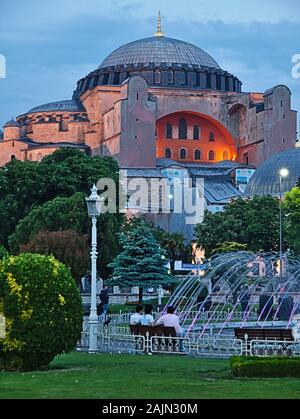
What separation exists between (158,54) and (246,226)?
4235cm

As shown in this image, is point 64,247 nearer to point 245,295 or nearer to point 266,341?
point 245,295

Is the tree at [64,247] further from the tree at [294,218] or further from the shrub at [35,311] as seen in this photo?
the shrub at [35,311]

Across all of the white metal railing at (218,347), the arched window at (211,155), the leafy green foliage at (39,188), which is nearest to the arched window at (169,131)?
the arched window at (211,155)

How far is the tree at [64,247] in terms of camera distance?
36719mm

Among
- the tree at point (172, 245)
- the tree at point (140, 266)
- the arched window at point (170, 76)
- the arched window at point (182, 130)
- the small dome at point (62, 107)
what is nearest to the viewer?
the tree at point (140, 266)

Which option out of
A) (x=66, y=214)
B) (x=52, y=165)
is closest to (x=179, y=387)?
(x=66, y=214)

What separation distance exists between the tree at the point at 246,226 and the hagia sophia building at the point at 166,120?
21.6 metres

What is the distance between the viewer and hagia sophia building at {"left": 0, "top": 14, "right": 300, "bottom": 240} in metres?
78.2

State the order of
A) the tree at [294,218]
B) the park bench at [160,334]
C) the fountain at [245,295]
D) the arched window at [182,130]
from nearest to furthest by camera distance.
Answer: the park bench at [160,334] < the fountain at [245,295] < the tree at [294,218] < the arched window at [182,130]

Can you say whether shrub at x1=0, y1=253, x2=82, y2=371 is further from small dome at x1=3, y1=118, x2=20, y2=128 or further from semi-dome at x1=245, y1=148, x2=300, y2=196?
small dome at x1=3, y1=118, x2=20, y2=128

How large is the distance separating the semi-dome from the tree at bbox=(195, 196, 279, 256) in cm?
1505

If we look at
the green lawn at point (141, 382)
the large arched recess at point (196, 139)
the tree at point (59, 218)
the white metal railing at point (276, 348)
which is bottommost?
the green lawn at point (141, 382)

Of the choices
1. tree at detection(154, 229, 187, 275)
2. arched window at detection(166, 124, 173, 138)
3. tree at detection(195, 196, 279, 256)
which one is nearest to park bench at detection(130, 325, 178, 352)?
tree at detection(195, 196, 279, 256)
